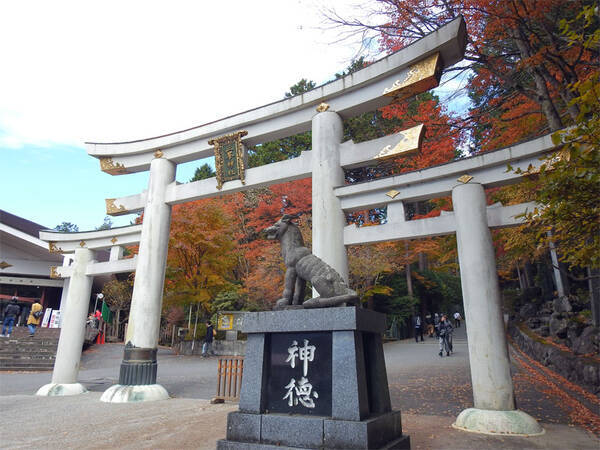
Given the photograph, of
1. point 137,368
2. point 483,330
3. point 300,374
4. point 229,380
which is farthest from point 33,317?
point 483,330

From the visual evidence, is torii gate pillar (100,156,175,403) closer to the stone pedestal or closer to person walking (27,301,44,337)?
A: the stone pedestal

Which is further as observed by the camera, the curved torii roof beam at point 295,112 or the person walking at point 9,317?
the person walking at point 9,317

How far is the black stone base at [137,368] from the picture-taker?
337 inches

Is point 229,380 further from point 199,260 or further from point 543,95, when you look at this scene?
point 199,260

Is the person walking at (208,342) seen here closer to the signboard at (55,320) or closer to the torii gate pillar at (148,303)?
the signboard at (55,320)

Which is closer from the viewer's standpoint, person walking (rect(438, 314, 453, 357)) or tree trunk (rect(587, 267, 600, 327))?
tree trunk (rect(587, 267, 600, 327))

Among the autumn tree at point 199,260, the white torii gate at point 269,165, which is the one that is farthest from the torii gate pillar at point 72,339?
the autumn tree at point 199,260

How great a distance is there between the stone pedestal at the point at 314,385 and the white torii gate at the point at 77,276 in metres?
6.61

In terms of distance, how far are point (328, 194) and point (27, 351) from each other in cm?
1789

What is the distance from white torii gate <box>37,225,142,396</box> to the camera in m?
9.88

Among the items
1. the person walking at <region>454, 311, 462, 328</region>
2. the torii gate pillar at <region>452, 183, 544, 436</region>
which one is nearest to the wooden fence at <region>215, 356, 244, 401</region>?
the torii gate pillar at <region>452, 183, 544, 436</region>

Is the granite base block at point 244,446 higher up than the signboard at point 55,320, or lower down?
lower down

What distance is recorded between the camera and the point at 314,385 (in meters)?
4.18

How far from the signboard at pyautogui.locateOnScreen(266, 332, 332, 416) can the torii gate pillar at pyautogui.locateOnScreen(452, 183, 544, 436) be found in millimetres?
2593
